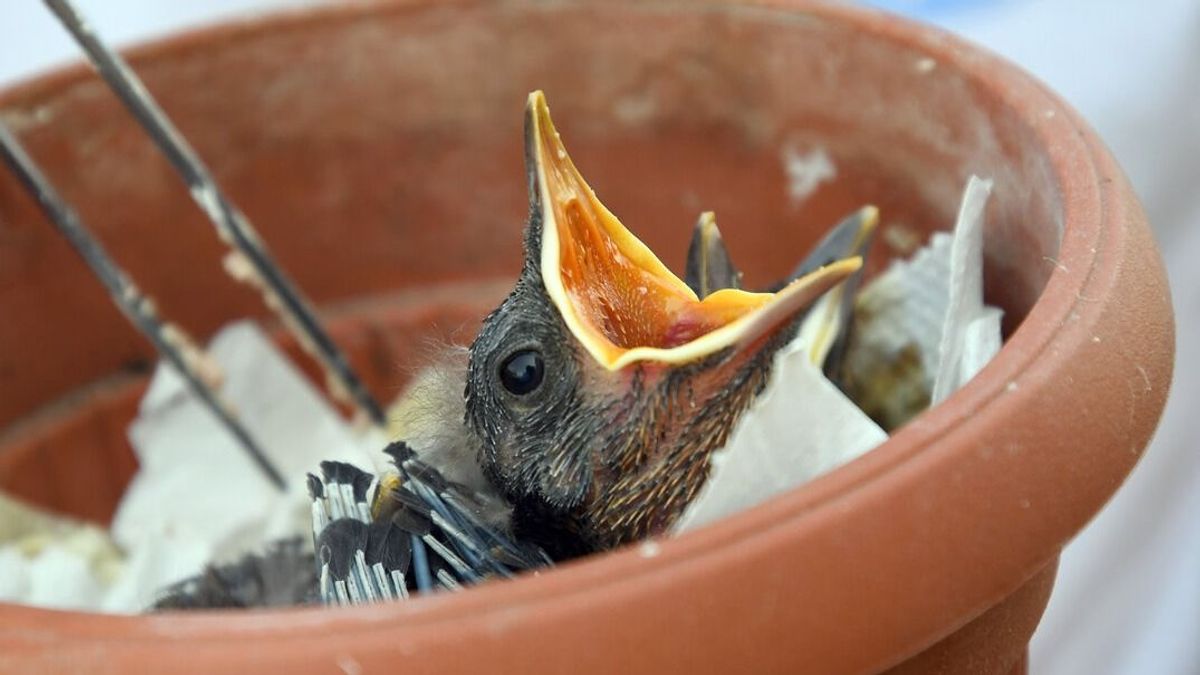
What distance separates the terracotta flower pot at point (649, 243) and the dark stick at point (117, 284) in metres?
0.07

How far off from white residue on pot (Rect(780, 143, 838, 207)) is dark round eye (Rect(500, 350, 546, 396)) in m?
0.31

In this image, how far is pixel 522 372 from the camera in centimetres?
43

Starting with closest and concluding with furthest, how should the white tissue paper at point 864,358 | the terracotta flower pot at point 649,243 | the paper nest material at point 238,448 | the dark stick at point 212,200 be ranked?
1. the terracotta flower pot at point 649,243
2. the white tissue paper at point 864,358
3. the paper nest material at point 238,448
4. the dark stick at point 212,200

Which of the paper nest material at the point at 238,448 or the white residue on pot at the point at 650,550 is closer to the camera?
the white residue on pot at the point at 650,550

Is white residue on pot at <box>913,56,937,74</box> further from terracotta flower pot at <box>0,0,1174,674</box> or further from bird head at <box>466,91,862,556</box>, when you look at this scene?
bird head at <box>466,91,862,556</box>

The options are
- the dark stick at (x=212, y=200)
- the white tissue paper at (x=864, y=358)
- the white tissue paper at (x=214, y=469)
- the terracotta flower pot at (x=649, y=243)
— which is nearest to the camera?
the terracotta flower pot at (x=649, y=243)

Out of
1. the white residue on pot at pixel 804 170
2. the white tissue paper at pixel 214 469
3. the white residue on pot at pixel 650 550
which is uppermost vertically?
the white tissue paper at pixel 214 469

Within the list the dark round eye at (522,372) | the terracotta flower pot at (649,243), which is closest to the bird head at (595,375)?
the dark round eye at (522,372)

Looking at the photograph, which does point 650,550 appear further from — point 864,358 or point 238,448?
point 238,448

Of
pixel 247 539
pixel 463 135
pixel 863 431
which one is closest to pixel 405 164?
pixel 463 135

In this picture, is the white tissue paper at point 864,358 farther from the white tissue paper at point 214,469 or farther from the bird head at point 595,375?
the white tissue paper at point 214,469

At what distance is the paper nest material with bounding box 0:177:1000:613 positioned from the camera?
1.65 ft

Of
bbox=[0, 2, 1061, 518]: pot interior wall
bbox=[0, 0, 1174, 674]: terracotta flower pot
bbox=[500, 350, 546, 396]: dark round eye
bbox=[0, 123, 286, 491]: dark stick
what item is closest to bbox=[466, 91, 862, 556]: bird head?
bbox=[500, 350, 546, 396]: dark round eye

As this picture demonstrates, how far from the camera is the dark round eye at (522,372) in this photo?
43cm
